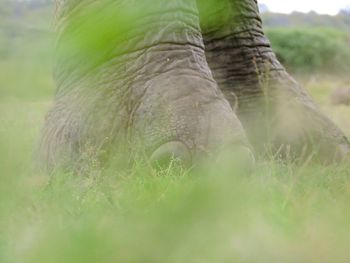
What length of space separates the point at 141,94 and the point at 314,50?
11.7m

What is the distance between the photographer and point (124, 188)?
1826 millimetres

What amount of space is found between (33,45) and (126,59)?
3.72ft

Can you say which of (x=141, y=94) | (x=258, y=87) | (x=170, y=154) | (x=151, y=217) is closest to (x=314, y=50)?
(x=258, y=87)

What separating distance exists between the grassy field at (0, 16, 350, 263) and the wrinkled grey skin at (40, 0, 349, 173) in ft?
1.37

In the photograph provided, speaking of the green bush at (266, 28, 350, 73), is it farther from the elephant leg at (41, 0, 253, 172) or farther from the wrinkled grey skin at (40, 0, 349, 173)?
the elephant leg at (41, 0, 253, 172)

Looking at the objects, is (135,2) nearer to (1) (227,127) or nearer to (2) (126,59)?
(2) (126,59)

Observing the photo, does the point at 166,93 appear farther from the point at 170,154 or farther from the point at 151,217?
the point at 151,217

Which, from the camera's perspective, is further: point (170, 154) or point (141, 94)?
point (141, 94)

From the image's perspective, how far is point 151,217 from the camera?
1.24 meters

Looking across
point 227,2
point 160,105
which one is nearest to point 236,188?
point 160,105

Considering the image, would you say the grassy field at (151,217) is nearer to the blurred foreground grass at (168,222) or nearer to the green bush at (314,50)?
the blurred foreground grass at (168,222)

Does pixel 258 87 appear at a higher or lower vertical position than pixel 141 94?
lower

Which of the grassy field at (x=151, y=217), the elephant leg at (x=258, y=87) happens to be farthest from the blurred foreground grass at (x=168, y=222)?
the elephant leg at (x=258, y=87)

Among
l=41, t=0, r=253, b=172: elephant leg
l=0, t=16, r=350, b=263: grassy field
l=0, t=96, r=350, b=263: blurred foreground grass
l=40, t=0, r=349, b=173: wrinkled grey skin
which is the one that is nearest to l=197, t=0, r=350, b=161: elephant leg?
l=40, t=0, r=349, b=173: wrinkled grey skin
